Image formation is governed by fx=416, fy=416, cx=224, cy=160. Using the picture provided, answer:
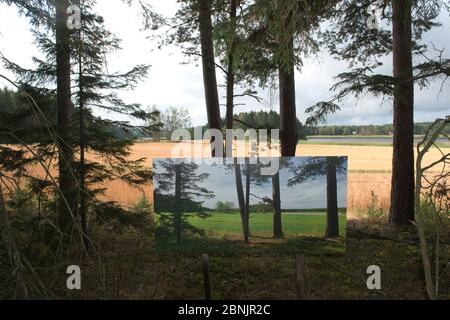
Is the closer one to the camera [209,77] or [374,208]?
[209,77]

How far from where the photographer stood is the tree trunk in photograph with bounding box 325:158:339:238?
5730 mm

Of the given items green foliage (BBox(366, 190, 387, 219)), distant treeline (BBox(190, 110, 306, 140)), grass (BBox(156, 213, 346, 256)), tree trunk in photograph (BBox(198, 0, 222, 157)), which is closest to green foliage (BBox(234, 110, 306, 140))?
distant treeline (BBox(190, 110, 306, 140))

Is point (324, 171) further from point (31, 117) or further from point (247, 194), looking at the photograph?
point (31, 117)

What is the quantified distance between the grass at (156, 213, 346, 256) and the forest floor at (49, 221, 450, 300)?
23 cm

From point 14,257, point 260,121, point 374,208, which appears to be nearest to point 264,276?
point 260,121

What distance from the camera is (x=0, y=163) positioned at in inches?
259

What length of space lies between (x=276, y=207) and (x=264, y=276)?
1.12m

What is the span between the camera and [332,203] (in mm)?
5766

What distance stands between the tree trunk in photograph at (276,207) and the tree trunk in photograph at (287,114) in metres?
1.78

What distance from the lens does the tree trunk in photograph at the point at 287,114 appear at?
24.0ft

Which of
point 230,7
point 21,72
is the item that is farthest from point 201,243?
point 230,7

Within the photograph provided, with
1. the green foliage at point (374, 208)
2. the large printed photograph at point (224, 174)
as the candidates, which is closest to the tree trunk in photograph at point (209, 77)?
the large printed photograph at point (224, 174)

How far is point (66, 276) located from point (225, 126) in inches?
168

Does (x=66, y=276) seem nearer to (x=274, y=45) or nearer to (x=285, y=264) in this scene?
(x=285, y=264)
